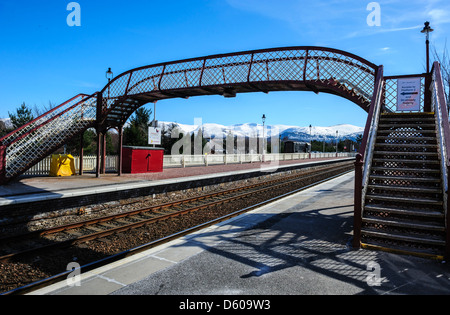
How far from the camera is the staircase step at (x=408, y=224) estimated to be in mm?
5640

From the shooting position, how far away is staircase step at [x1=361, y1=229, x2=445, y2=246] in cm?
548

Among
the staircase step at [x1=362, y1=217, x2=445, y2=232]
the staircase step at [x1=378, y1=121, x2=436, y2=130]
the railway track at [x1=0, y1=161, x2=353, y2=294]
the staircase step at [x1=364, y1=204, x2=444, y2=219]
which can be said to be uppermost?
the staircase step at [x1=378, y1=121, x2=436, y2=130]

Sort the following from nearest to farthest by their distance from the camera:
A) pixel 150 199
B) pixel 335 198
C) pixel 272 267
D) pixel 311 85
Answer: pixel 272 267, pixel 311 85, pixel 335 198, pixel 150 199

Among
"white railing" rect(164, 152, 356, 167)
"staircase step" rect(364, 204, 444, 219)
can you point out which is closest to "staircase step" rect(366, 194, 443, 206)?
"staircase step" rect(364, 204, 444, 219)

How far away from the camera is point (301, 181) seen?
2114cm

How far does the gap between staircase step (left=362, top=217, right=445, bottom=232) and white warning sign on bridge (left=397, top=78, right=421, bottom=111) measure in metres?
5.32

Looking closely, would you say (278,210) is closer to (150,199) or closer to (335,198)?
(335,198)

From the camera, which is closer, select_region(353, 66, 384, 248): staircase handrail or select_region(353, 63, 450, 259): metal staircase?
select_region(353, 63, 450, 259): metal staircase

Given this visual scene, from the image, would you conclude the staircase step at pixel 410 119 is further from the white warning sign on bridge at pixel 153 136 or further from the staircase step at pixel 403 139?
the white warning sign on bridge at pixel 153 136

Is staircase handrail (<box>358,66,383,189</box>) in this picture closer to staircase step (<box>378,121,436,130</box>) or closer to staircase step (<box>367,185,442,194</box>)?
staircase step (<box>367,185,442,194</box>)

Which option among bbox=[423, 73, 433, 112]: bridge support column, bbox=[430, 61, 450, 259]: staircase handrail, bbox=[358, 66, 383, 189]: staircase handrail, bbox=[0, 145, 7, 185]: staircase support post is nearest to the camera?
bbox=[430, 61, 450, 259]: staircase handrail

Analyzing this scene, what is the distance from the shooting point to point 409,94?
31.8 feet
